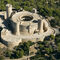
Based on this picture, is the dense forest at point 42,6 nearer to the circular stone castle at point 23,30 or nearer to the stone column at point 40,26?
the circular stone castle at point 23,30

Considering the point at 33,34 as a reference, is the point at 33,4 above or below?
above

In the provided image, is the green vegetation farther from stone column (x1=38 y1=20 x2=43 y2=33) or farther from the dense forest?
the dense forest

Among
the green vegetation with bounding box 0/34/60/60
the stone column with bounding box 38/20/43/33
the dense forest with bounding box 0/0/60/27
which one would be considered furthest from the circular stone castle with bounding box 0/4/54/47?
the dense forest with bounding box 0/0/60/27

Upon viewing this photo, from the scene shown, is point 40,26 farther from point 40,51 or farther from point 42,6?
point 42,6

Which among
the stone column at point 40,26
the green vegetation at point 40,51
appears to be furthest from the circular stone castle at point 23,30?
the green vegetation at point 40,51

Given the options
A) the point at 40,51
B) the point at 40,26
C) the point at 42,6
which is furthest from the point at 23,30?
the point at 42,6

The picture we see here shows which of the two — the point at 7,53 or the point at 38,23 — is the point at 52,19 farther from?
the point at 7,53

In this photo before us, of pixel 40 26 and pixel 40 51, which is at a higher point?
pixel 40 26

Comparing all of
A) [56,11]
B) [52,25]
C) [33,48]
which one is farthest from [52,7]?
[33,48]
